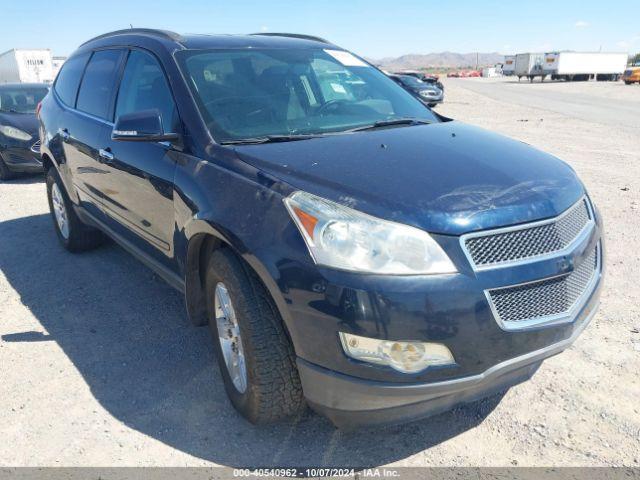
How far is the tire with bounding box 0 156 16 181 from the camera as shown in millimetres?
8905

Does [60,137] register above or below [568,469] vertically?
above

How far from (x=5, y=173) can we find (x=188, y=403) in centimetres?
771

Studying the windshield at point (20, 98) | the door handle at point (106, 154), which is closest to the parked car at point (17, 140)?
the windshield at point (20, 98)

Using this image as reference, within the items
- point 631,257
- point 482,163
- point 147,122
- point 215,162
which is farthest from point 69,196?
point 631,257

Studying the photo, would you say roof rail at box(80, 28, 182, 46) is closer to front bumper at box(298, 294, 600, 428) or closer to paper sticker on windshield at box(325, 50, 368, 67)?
paper sticker on windshield at box(325, 50, 368, 67)

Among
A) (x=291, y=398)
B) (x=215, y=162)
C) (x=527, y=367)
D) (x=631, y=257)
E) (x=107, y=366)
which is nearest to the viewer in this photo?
(x=527, y=367)

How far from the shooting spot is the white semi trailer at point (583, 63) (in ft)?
169

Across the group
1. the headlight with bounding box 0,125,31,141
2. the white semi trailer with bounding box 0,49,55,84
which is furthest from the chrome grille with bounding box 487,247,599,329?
the white semi trailer with bounding box 0,49,55,84

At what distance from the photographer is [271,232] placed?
7.57 feet

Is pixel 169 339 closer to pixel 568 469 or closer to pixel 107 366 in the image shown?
pixel 107 366

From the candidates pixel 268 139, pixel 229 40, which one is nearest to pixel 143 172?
pixel 268 139

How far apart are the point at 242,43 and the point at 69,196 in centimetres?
235

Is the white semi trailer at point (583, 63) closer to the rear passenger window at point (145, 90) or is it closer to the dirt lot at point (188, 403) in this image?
the dirt lot at point (188, 403)

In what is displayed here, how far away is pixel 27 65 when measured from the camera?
28484 millimetres
